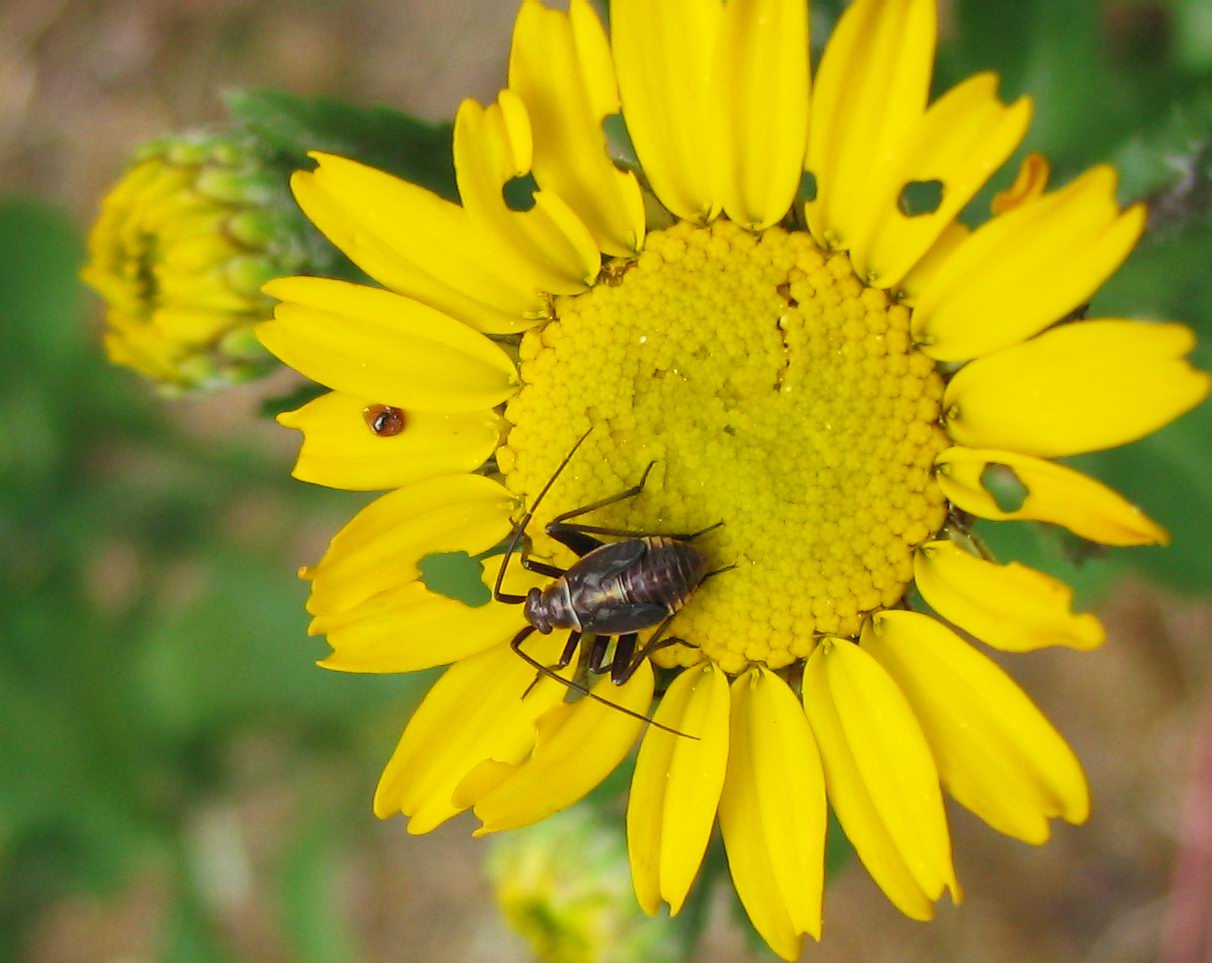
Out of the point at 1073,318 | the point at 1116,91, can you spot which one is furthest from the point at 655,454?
the point at 1116,91

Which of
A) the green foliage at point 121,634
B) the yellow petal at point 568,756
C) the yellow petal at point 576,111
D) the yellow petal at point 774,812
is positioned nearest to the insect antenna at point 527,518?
the yellow petal at point 568,756

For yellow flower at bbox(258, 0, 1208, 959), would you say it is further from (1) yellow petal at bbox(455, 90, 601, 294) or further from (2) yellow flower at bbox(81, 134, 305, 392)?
(2) yellow flower at bbox(81, 134, 305, 392)

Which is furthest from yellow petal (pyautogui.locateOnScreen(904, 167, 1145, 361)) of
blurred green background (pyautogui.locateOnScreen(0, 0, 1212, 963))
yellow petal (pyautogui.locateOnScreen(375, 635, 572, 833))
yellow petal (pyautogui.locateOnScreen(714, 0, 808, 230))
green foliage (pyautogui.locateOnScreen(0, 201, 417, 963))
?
green foliage (pyautogui.locateOnScreen(0, 201, 417, 963))

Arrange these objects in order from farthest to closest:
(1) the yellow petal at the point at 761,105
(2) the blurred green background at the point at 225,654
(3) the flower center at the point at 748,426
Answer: (2) the blurred green background at the point at 225,654 → (3) the flower center at the point at 748,426 → (1) the yellow petal at the point at 761,105

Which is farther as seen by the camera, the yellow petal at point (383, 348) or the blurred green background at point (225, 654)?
the blurred green background at point (225, 654)

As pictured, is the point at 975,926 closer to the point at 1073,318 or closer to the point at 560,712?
the point at 560,712

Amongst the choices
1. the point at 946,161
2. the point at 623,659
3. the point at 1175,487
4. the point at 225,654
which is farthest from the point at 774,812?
the point at 225,654

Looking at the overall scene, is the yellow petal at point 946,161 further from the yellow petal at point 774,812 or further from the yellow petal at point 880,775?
the yellow petal at point 774,812

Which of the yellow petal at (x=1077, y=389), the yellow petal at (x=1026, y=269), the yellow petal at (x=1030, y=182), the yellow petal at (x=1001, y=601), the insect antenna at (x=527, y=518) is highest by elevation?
the yellow petal at (x=1030, y=182)

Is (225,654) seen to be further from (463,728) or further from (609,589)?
(609,589)
